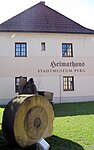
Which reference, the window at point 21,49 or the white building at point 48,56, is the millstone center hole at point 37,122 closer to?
the white building at point 48,56

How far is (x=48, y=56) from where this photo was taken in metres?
25.7

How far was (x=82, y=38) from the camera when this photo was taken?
26891mm

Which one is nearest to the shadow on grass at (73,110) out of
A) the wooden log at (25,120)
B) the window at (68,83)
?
the window at (68,83)

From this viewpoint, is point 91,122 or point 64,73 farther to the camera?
point 64,73

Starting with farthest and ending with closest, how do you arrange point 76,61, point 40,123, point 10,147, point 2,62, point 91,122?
point 76,61 < point 2,62 < point 91,122 < point 40,123 < point 10,147

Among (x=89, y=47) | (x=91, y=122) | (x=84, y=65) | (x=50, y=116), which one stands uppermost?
(x=89, y=47)

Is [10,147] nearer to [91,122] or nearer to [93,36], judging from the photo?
[91,122]

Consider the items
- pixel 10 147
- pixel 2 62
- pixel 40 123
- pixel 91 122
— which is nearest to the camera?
pixel 10 147

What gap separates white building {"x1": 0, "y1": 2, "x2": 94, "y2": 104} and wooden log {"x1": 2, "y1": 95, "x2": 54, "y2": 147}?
16449 mm

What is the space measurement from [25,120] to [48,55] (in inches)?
703

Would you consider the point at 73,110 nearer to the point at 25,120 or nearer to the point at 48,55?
the point at 48,55

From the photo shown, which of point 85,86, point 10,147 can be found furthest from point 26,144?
point 85,86

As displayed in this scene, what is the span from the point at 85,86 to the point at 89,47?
3.58 m

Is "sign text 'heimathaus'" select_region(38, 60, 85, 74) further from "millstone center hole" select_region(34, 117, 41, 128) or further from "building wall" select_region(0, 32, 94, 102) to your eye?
"millstone center hole" select_region(34, 117, 41, 128)
